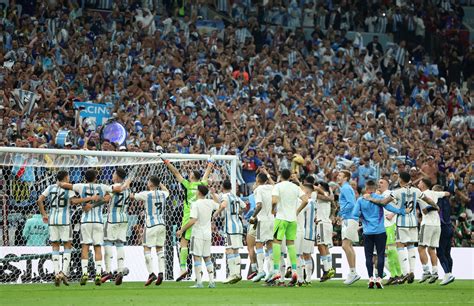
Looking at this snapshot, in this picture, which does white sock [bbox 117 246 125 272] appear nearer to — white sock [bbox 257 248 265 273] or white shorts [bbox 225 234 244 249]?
white shorts [bbox 225 234 244 249]

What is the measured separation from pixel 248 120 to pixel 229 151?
2.62 meters

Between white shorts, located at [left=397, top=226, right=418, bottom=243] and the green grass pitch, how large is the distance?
1.26m

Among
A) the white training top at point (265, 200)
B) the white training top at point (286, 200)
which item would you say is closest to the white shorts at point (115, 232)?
the white training top at point (265, 200)

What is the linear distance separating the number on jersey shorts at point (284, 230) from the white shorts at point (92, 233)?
3.60 m

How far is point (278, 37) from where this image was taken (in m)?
38.1

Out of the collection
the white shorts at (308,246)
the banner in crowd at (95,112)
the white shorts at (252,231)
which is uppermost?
the banner in crowd at (95,112)

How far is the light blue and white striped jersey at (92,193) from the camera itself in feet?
74.7

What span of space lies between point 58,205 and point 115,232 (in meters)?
1.49

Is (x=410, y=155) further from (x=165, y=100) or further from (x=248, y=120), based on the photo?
(x=165, y=100)

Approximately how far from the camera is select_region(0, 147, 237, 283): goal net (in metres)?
24.6

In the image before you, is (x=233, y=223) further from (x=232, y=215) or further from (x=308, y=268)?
(x=308, y=268)

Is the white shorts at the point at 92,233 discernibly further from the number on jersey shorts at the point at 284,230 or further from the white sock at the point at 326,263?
the white sock at the point at 326,263

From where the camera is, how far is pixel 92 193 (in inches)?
899

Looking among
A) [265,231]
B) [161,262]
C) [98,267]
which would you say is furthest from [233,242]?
[98,267]
